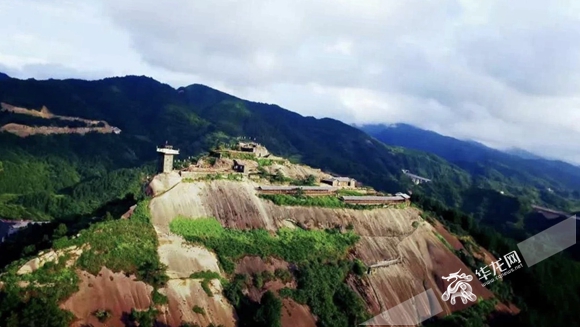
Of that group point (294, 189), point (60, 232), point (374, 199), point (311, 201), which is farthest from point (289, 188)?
point (60, 232)

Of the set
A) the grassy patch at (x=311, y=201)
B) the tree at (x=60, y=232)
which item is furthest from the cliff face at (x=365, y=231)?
the tree at (x=60, y=232)

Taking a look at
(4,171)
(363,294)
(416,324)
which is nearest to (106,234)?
(363,294)

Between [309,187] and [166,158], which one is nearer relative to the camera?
[166,158]

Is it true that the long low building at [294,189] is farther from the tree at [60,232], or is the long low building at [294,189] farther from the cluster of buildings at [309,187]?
the tree at [60,232]

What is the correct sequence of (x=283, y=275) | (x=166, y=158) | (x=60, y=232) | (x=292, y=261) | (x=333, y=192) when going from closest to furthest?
1. (x=60, y=232)
2. (x=283, y=275)
3. (x=292, y=261)
4. (x=166, y=158)
5. (x=333, y=192)

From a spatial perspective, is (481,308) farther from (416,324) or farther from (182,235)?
(182,235)

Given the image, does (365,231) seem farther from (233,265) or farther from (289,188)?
(233,265)
